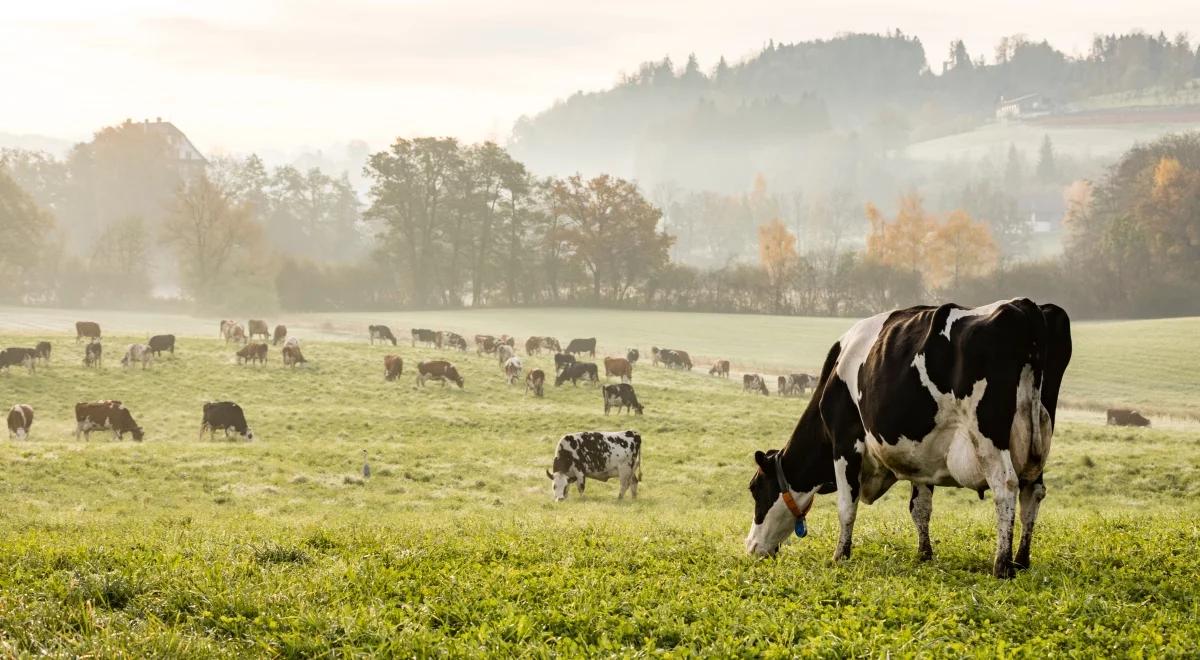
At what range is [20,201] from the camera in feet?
252

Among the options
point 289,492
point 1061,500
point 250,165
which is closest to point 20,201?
point 250,165

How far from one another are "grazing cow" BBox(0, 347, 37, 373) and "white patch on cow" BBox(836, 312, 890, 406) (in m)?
37.0

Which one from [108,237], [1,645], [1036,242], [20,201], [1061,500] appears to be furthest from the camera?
[1036,242]

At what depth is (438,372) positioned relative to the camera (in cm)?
4016

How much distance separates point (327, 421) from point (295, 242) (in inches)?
4054

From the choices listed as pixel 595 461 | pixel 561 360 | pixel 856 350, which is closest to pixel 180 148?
pixel 561 360

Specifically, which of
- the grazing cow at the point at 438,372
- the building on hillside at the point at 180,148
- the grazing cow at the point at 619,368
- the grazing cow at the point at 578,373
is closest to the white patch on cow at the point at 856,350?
the grazing cow at the point at 438,372

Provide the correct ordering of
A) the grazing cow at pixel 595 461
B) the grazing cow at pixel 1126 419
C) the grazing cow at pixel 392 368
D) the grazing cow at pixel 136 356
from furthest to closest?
the grazing cow at pixel 392 368
the grazing cow at pixel 136 356
the grazing cow at pixel 1126 419
the grazing cow at pixel 595 461

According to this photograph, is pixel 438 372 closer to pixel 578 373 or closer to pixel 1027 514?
pixel 578 373

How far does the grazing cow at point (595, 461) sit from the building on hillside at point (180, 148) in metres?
116

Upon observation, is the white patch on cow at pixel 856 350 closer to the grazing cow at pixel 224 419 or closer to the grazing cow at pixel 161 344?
the grazing cow at pixel 224 419

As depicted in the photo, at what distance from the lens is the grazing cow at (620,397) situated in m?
34.9

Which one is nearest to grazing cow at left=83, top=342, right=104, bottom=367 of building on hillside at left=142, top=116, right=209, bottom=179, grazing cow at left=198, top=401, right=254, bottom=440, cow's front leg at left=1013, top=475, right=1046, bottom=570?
grazing cow at left=198, top=401, right=254, bottom=440

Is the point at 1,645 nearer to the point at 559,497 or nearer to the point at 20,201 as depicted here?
the point at 559,497
